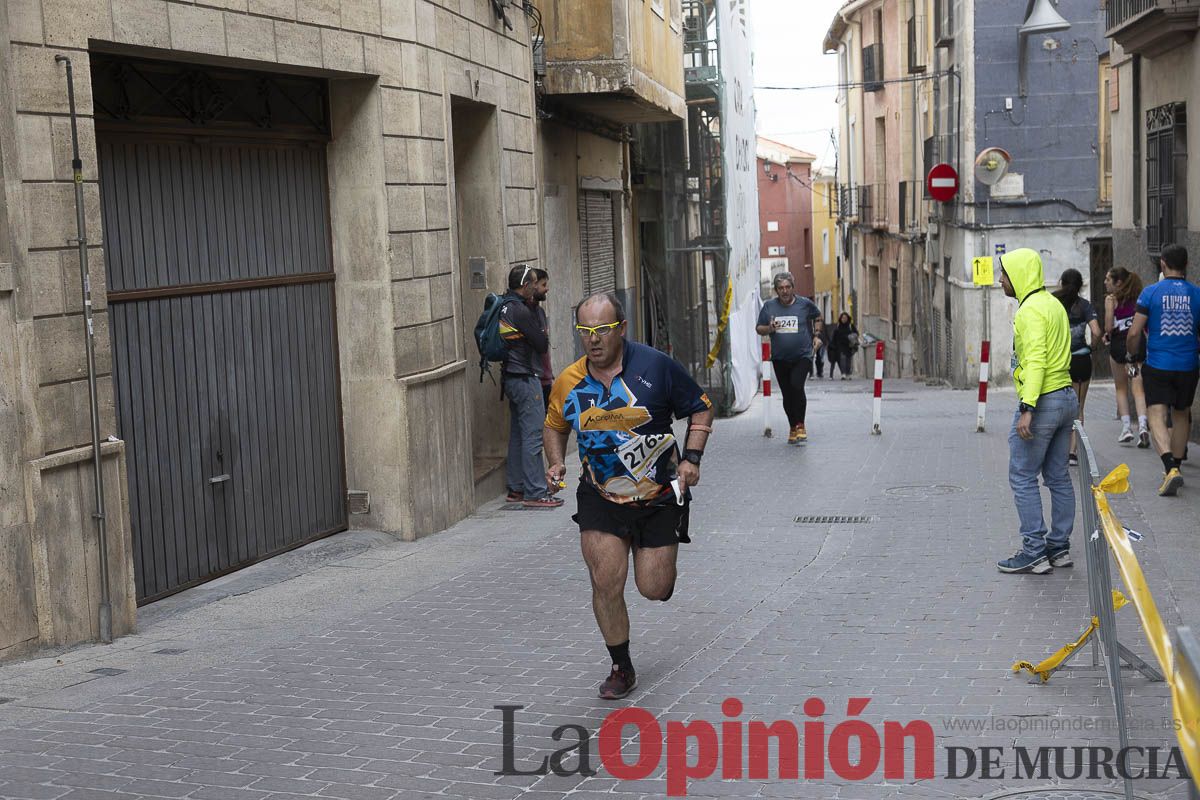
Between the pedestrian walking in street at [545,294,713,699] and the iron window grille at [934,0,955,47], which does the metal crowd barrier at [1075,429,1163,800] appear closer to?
the pedestrian walking in street at [545,294,713,699]

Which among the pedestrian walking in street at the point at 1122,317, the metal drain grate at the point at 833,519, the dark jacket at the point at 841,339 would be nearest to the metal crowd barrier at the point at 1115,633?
the metal drain grate at the point at 833,519

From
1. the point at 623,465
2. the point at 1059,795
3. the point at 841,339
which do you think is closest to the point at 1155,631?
the point at 1059,795

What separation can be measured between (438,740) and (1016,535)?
5.50 metres

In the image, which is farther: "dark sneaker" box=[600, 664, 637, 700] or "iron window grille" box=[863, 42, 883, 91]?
"iron window grille" box=[863, 42, 883, 91]

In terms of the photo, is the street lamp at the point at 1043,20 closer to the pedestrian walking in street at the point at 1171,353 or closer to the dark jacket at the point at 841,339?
the pedestrian walking in street at the point at 1171,353

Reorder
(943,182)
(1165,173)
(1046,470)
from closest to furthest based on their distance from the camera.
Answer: (1046,470) < (1165,173) < (943,182)

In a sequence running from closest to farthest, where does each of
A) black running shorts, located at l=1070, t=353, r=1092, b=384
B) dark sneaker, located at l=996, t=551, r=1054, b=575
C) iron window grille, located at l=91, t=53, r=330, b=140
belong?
iron window grille, located at l=91, t=53, r=330, b=140 → dark sneaker, located at l=996, t=551, r=1054, b=575 → black running shorts, located at l=1070, t=353, r=1092, b=384

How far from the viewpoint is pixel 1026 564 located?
878 centimetres

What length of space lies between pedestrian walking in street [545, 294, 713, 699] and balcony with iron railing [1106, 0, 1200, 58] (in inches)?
371

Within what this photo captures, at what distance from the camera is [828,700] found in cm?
629

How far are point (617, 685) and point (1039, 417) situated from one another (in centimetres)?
341

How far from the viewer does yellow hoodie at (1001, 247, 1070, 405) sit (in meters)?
8.56

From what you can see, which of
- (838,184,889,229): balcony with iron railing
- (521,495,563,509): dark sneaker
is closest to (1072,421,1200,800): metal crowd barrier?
(521,495,563,509): dark sneaker

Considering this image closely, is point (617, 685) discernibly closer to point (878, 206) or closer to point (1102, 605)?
point (1102, 605)
